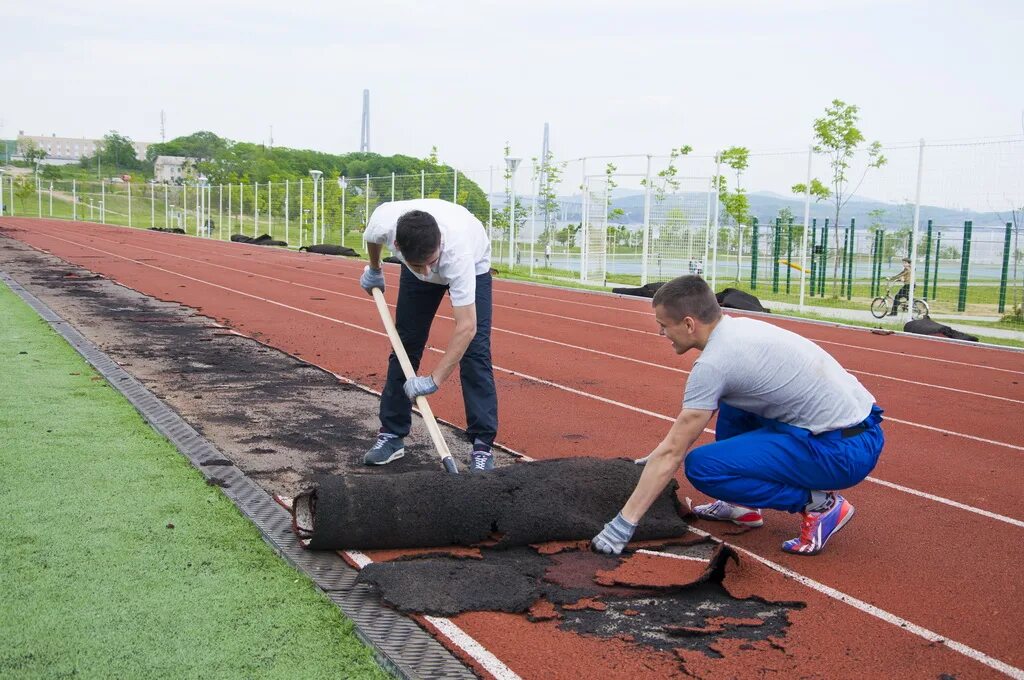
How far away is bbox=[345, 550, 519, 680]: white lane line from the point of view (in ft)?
10.3

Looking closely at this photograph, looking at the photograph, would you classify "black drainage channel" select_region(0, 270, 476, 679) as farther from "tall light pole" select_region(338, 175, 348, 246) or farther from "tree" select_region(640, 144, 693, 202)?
"tall light pole" select_region(338, 175, 348, 246)

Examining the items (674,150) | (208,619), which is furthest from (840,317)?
(208,619)

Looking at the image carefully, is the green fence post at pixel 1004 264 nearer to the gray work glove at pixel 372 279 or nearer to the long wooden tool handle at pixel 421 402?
the gray work glove at pixel 372 279

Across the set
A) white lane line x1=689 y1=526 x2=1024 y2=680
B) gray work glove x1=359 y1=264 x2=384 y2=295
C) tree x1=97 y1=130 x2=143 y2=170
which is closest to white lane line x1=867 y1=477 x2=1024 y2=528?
white lane line x1=689 y1=526 x2=1024 y2=680

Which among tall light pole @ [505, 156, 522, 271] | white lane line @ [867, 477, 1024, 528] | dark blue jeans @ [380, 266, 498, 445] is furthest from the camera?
tall light pole @ [505, 156, 522, 271]

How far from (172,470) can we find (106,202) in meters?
65.8

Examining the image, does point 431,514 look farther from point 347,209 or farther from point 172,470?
point 347,209

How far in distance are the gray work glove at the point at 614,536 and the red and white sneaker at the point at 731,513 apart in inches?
30.2

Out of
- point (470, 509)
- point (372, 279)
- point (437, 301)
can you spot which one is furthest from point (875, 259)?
point (470, 509)

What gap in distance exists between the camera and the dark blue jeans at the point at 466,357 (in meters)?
5.38

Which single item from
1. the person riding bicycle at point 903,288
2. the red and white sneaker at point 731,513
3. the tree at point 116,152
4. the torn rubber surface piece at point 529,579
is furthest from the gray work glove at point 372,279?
the tree at point 116,152

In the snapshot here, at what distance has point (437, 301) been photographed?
545 centimetres

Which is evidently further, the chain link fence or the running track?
the chain link fence

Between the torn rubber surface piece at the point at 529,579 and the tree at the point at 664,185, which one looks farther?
the tree at the point at 664,185
